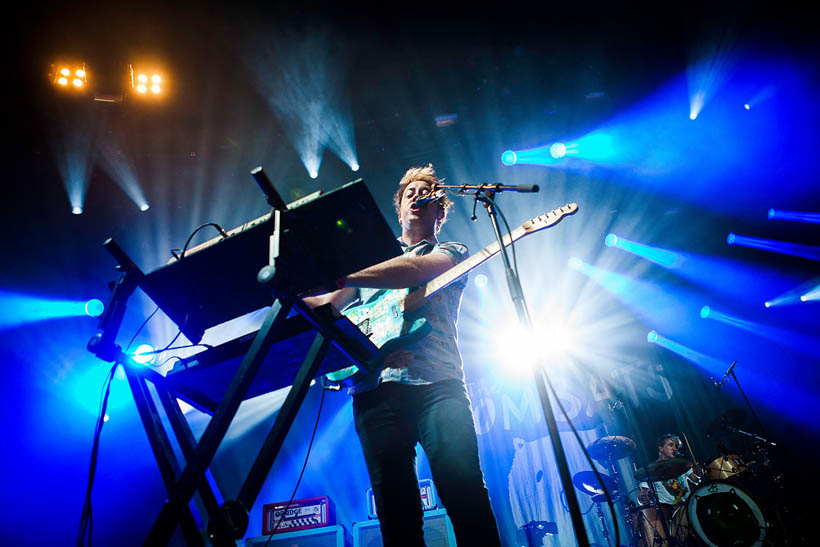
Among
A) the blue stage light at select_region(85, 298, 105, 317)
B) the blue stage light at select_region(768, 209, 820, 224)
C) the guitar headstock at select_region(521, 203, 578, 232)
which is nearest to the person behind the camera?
the guitar headstock at select_region(521, 203, 578, 232)

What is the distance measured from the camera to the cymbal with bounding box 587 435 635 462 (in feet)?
20.1

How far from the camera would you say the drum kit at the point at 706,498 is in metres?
5.02

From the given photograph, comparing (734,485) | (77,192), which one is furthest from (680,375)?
(77,192)

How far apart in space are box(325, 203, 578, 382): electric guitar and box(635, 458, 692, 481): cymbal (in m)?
4.92

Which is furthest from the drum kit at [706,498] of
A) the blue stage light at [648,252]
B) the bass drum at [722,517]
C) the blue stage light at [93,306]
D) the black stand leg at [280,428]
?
the blue stage light at [93,306]

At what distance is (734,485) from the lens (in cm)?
512

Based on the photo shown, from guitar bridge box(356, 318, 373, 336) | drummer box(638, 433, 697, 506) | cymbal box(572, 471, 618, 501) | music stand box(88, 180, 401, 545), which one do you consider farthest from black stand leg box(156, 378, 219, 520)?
drummer box(638, 433, 697, 506)

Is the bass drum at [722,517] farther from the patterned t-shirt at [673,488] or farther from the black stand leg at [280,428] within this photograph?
the black stand leg at [280,428]

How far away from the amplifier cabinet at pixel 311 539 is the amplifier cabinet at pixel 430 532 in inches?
7.6

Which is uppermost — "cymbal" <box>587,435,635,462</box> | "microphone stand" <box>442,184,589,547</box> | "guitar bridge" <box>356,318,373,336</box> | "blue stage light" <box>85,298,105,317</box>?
"blue stage light" <box>85,298,105,317</box>

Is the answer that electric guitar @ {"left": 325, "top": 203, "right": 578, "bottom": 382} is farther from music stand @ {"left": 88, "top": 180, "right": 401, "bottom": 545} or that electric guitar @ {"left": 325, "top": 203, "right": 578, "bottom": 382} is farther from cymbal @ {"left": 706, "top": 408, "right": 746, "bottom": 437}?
cymbal @ {"left": 706, "top": 408, "right": 746, "bottom": 437}

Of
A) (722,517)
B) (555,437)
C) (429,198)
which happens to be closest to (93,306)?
(429,198)

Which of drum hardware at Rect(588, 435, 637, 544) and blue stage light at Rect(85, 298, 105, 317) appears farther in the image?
drum hardware at Rect(588, 435, 637, 544)

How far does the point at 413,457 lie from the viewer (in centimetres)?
191
